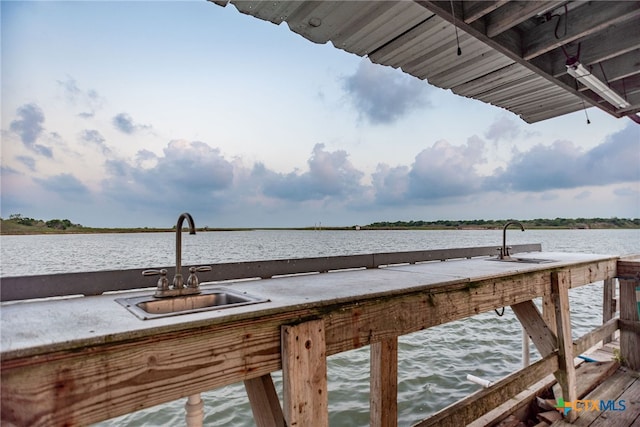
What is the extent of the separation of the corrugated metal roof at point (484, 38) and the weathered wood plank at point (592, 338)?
1988mm

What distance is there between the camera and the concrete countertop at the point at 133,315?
87 centimetres

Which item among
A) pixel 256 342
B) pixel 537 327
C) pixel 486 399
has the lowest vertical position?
pixel 486 399

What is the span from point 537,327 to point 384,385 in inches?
61.3

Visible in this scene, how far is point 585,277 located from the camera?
299 cm

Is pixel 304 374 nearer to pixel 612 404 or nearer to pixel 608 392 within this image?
pixel 612 404

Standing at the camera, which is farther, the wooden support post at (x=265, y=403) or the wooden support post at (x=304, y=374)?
the wooden support post at (x=265, y=403)

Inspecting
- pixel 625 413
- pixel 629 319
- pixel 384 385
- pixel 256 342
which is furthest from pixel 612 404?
pixel 256 342

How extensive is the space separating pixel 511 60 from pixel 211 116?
4677mm

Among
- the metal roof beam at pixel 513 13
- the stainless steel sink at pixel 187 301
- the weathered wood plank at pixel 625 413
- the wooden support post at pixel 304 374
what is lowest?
the weathered wood plank at pixel 625 413

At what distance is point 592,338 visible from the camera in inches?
118

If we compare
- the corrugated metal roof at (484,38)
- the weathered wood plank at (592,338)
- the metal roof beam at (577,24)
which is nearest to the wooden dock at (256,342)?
the weathered wood plank at (592,338)

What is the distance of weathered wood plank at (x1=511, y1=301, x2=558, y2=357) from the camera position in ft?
8.49

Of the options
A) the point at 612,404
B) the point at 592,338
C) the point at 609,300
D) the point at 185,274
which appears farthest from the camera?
the point at 609,300

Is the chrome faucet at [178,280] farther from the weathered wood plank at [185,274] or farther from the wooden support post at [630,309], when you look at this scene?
the wooden support post at [630,309]
